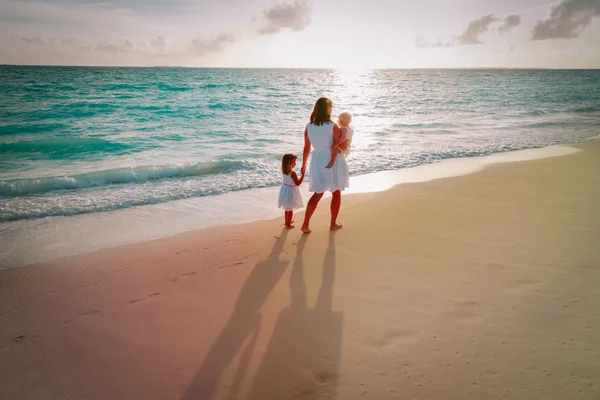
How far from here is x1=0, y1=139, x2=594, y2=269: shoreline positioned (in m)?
5.33

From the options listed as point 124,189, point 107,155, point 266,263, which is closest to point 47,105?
point 107,155

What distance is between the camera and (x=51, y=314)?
12.3ft

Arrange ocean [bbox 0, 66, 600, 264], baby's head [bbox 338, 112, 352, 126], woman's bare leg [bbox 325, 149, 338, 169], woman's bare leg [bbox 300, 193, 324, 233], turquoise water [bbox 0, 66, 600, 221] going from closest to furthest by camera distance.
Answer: baby's head [bbox 338, 112, 352, 126], woman's bare leg [bbox 325, 149, 338, 169], woman's bare leg [bbox 300, 193, 324, 233], ocean [bbox 0, 66, 600, 264], turquoise water [bbox 0, 66, 600, 221]

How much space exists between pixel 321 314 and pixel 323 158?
2.55m

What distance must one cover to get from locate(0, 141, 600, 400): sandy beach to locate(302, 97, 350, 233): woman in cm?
57

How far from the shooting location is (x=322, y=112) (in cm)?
519

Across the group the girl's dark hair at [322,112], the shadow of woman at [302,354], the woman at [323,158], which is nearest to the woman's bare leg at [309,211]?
the woman at [323,158]

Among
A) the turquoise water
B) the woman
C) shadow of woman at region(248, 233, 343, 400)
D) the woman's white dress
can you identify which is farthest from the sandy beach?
the turquoise water

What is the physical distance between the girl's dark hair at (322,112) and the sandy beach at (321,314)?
5.72 ft

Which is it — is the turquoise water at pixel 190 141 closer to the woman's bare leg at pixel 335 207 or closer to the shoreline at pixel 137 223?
the shoreline at pixel 137 223

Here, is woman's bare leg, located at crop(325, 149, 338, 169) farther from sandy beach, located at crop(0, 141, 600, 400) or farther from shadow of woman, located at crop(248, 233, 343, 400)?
shadow of woman, located at crop(248, 233, 343, 400)

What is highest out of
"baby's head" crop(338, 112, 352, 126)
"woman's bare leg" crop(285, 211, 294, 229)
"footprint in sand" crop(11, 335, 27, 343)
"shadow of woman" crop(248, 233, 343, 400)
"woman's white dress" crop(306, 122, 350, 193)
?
"baby's head" crop(338, 112, 352, 126)

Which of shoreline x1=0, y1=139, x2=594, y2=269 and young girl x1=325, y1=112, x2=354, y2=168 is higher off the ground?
young girl x1=325, y1=112, x2=354, y2=168

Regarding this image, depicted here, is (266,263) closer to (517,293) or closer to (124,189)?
(517,293)
